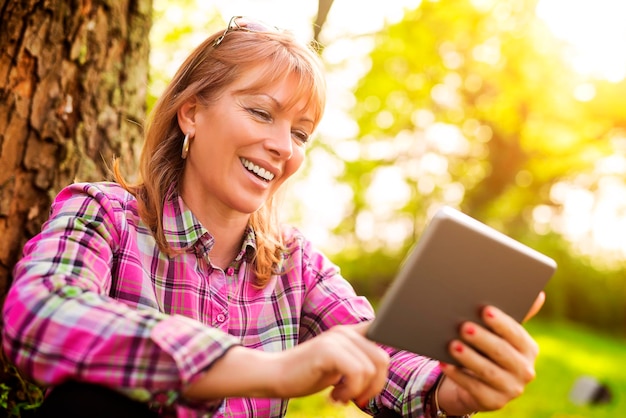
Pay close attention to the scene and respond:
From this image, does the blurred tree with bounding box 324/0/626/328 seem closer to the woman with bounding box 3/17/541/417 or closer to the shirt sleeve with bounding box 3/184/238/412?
the woman with bounding box 3/17/541/417

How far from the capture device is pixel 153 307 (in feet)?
5.57

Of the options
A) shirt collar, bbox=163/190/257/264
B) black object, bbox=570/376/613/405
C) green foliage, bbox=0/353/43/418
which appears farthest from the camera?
black object, bbox=570/376/613/405

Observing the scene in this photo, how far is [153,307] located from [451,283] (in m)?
0.82

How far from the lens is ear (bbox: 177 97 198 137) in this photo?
2031 mm

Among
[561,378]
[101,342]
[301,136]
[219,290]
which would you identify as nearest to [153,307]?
[219,290]

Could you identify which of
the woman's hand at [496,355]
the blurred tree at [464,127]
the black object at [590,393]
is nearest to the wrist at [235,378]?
the woman's hand at [496,355]

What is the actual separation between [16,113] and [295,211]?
29.7 feet

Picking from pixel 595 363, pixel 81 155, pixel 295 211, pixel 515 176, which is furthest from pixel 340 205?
pixel 81 155

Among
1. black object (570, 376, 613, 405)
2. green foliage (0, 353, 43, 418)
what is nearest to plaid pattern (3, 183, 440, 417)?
green foliage (0, 353, 43, 418)

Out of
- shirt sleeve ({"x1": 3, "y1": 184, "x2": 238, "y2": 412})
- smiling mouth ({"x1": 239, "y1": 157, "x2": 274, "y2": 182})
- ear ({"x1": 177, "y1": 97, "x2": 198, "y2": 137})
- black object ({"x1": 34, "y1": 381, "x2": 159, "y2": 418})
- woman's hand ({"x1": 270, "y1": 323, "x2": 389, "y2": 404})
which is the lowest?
black object ({"x1": 34, "y1": 381, "x2": 159, "y2": 418})

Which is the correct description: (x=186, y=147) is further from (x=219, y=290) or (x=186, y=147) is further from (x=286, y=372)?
(x=286, y=372)

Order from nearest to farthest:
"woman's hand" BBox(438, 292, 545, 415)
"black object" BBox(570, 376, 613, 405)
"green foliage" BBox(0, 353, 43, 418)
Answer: "woman's hand" BBox(438, 292, 545, 415) → "green foliage" BBox(0, 353, 43, 418) → "black object" BBox(570, 376, 613, 405)

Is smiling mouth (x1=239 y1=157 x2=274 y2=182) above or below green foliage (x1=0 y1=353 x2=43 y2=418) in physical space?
above

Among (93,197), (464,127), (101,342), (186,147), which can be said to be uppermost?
(464,127)
